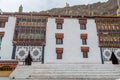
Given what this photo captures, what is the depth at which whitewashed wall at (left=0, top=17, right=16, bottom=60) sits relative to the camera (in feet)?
80.1

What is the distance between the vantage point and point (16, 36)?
2561 centimetres

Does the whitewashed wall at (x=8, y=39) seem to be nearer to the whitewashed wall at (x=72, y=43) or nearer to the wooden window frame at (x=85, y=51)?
the whitewashed wall at (x=72, y=43)

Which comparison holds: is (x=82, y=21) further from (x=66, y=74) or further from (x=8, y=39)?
(x=66, y=74)

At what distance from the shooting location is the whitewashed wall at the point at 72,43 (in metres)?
25.0

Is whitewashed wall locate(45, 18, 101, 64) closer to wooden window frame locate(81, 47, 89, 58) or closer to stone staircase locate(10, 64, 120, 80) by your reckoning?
wooden window frame locate(81, 47, 89, 58)

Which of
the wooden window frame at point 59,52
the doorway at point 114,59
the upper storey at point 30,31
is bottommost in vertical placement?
the doorway at point 114,59

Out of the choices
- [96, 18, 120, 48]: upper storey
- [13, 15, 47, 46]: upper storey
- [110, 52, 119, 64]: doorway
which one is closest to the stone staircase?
[110, 52, 119, 64]: doorway

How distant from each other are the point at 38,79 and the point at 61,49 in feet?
37.4

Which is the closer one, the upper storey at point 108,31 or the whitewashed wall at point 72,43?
the whitewashed wall at point 72,43

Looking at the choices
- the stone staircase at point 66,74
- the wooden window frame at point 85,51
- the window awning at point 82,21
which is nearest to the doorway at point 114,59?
the wooden window frame at point 85,51

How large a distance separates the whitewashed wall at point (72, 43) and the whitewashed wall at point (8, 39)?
4909mm

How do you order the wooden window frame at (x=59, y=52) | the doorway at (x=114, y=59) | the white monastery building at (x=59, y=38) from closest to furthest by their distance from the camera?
the doorway at (x=114, y=59) → the white monastery building at (x=59, y=38) → the wooden window frame at (x=59, y=52)

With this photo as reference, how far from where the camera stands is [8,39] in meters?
25.4

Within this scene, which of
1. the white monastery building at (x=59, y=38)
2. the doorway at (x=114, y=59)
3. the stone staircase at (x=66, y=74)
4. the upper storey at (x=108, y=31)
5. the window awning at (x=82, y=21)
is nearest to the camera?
the stone staircase at (x=66, y=74)
